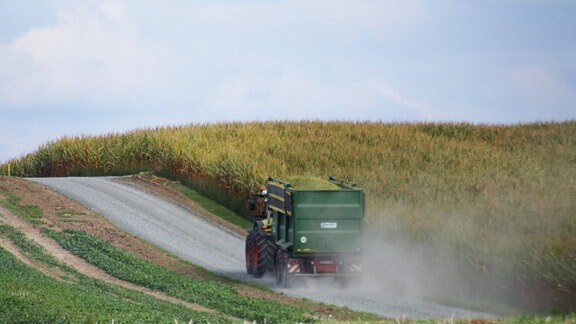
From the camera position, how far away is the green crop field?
2972cm

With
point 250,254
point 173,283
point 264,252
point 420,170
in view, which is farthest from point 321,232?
point 420,170

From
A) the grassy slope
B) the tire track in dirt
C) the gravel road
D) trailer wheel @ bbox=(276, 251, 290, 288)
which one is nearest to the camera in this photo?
the grassy slope

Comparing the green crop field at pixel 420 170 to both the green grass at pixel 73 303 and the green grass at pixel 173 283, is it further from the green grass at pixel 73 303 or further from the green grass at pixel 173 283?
the green grass at pixel 73 303

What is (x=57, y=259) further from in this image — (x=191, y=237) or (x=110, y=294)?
(x=191, y=237)

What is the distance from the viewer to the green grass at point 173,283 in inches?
1007

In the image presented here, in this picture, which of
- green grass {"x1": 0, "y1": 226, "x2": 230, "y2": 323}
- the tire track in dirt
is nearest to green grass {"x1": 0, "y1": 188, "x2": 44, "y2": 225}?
the tire track in dirt

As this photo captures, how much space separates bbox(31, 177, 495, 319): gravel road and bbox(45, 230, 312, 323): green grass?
8.53 feet

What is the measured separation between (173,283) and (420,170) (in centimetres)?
2111

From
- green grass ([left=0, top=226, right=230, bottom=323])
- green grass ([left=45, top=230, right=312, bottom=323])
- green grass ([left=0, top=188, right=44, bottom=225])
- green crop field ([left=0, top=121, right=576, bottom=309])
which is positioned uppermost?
green crop field ([left=0, top=121, right=576, bottom=309])

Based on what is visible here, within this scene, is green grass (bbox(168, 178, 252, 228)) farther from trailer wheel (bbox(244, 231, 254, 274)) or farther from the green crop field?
trailer wheel (bbox(244, 231, 254, 274))

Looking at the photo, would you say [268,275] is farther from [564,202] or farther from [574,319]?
[574,319]

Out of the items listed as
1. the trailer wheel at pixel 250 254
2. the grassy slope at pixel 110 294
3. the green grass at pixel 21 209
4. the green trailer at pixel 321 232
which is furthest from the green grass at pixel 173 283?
the green grass at pixel 21 209

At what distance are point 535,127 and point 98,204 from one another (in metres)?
35.9

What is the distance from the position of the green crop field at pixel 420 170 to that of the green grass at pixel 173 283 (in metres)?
7.33
